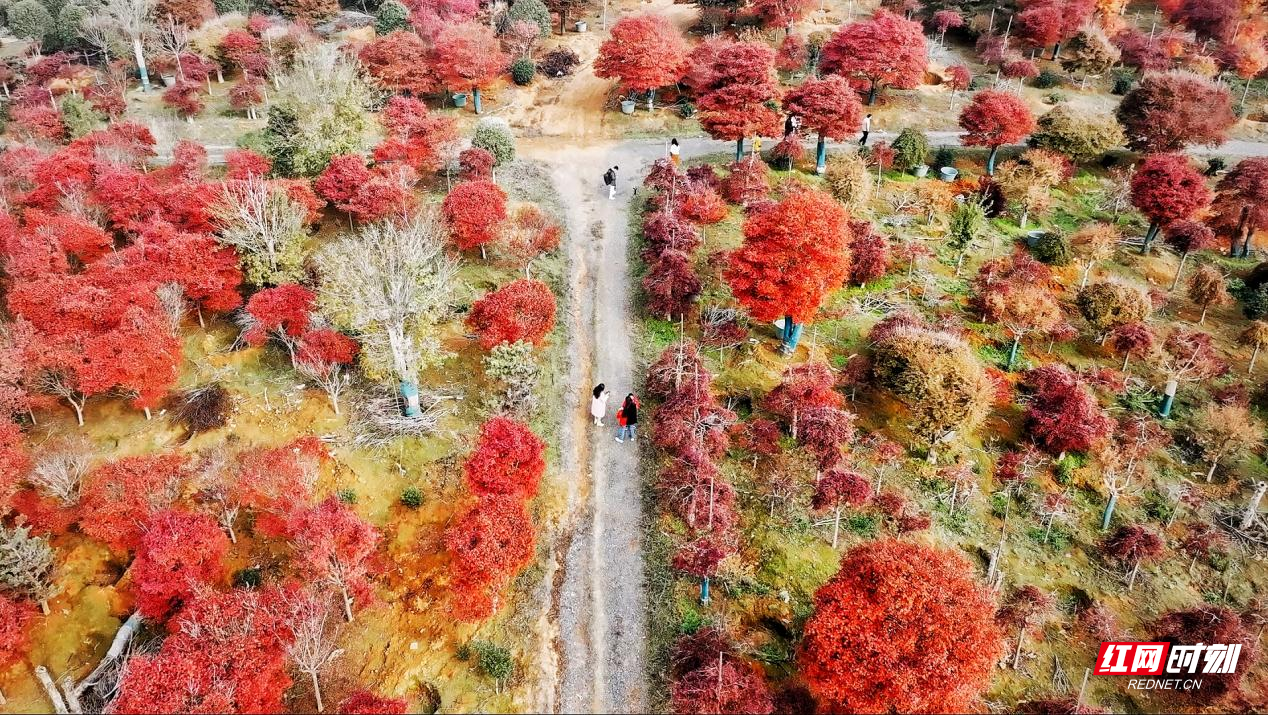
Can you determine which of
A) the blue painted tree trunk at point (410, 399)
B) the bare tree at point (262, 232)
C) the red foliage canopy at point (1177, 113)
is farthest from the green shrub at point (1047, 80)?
the bare tree at point (262, 232)

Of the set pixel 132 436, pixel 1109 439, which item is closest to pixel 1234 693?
pixel 1109 439

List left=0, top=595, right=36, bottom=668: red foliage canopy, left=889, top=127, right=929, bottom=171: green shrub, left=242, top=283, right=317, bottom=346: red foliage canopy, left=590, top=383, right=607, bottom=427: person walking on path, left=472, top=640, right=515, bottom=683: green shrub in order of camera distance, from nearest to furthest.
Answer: left=0, top=595, right=36, bottom=668: red foliage canopy < left=472, top=640, right=515, bottom=683: green shrub < left=590, top=383, right=607, bottom=427: person walking on path < left=242, top=283, right=317, bottom=346: red foliage canopy < left=889, top=127, right=929, bottom=171: green shrub

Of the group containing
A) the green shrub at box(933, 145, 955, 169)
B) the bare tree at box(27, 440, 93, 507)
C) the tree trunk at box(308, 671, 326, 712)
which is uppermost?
the green shrub at box(933, 145, 955, 169)

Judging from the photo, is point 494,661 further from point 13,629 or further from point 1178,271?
point 1178,271

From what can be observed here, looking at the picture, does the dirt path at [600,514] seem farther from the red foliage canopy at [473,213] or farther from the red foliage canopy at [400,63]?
the red foliage canopy at [400,63]

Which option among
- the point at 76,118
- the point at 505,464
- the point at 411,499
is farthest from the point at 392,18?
the point at 505,464

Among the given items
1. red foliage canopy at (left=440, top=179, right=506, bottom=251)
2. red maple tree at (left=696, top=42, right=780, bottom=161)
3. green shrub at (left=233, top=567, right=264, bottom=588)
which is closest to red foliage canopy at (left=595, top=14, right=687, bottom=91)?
red maple tree at (left=696, top=42, right=780, bottom=161)

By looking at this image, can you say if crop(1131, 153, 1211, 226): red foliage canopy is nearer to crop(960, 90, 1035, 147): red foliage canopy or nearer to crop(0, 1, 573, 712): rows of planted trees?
crop(960, 90, 1035, 147): red foliage canopy
